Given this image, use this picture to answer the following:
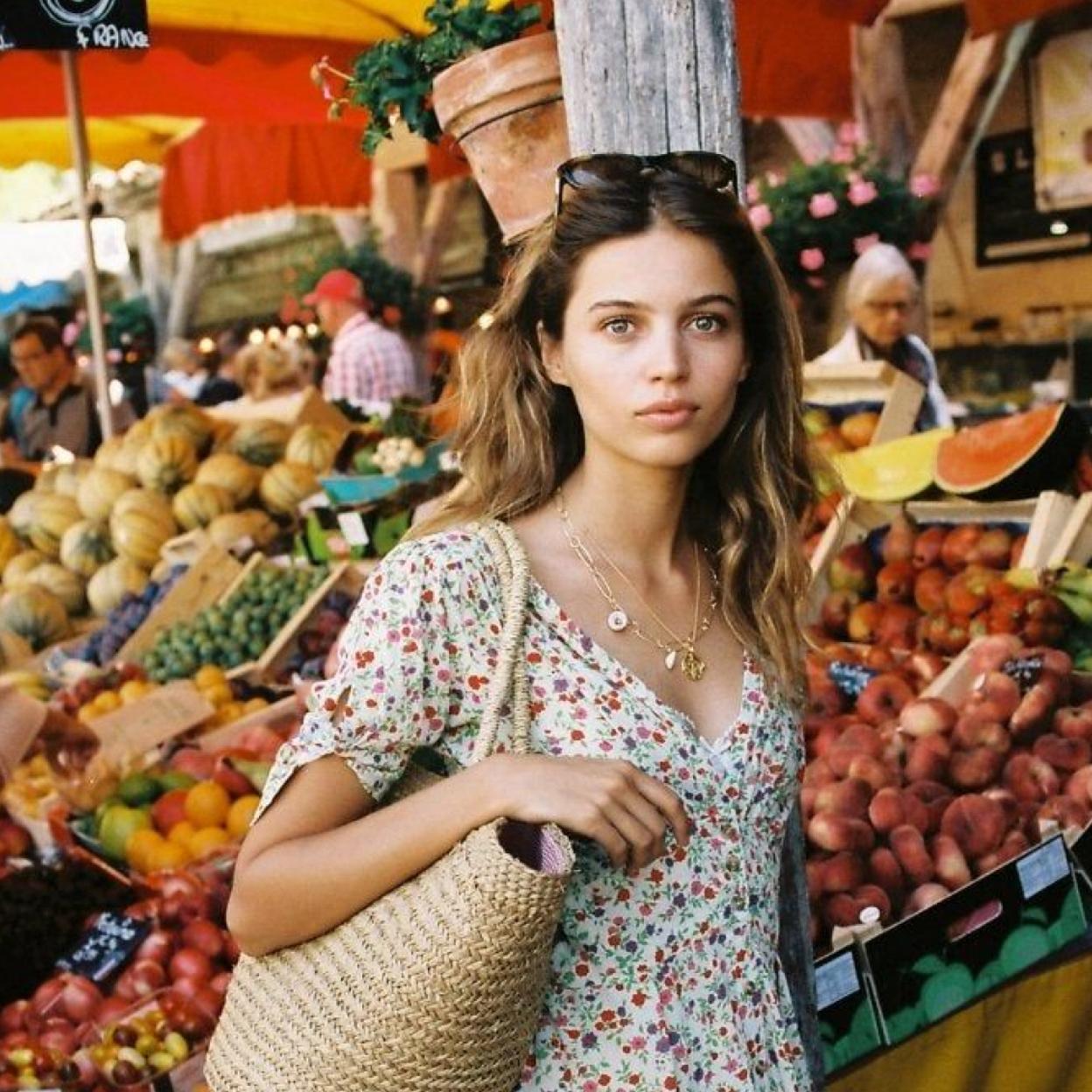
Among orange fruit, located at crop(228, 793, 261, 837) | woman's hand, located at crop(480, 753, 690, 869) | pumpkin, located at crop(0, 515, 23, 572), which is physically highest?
woman's hand, located at crop(480, 753, 690, 869)

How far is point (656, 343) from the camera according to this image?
149 centimetres

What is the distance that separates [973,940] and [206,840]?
1.71 meters

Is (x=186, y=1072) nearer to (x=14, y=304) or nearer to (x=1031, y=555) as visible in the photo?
(x=1031, y=555)

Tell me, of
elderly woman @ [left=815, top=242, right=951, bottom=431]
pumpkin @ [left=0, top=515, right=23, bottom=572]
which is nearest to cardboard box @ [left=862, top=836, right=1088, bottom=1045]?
elderly woman @ [left=815, top=242, right=951, bottom=431]

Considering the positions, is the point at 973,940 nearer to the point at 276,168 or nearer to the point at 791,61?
the point at 791,61

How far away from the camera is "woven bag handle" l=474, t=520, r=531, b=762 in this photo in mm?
1397

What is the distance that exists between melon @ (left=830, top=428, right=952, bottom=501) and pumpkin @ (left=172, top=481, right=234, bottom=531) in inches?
104

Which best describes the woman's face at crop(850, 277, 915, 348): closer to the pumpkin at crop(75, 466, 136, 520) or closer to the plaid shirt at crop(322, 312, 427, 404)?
the pumpkin at crop(75, 466, 136, 520)

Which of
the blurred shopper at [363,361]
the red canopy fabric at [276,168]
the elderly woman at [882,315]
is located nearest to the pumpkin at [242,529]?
the elderly woman at [882,315]

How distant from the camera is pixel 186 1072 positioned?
252cm

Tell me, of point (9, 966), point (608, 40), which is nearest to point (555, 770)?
point (608, 40)

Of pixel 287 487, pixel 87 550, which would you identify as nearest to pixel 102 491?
pixel 87 550

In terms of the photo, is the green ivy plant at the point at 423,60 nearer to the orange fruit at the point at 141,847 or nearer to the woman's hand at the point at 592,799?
the woman's hand at the point at 592,799

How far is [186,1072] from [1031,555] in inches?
94.7
